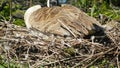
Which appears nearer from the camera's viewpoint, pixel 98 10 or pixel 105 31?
pixel 105 31

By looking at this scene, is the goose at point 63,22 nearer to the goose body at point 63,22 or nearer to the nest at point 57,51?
the goose body at point 63,22

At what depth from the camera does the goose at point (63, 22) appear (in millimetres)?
5961

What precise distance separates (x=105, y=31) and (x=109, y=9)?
1.68 m

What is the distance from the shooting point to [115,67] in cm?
550

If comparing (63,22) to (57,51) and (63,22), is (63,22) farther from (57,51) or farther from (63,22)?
(57,51)

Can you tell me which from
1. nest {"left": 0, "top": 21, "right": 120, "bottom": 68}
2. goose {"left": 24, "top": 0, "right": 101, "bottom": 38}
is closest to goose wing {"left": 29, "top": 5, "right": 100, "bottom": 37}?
goose {"left": 24, "top": 0, "right": 101, "bottom": 38}

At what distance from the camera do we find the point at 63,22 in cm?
607

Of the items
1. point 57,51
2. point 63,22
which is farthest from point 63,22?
point 57,51

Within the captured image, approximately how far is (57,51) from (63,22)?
659 mm

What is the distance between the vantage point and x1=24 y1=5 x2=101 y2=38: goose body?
596 centimetres

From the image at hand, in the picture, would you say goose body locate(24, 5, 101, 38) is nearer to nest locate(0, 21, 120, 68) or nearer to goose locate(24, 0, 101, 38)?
goose locate(24, 0, 101, 38)

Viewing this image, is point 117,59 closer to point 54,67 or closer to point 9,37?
point 54,67

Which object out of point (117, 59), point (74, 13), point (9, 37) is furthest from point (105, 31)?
point (9, 37)

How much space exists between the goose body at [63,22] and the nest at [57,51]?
189mm
